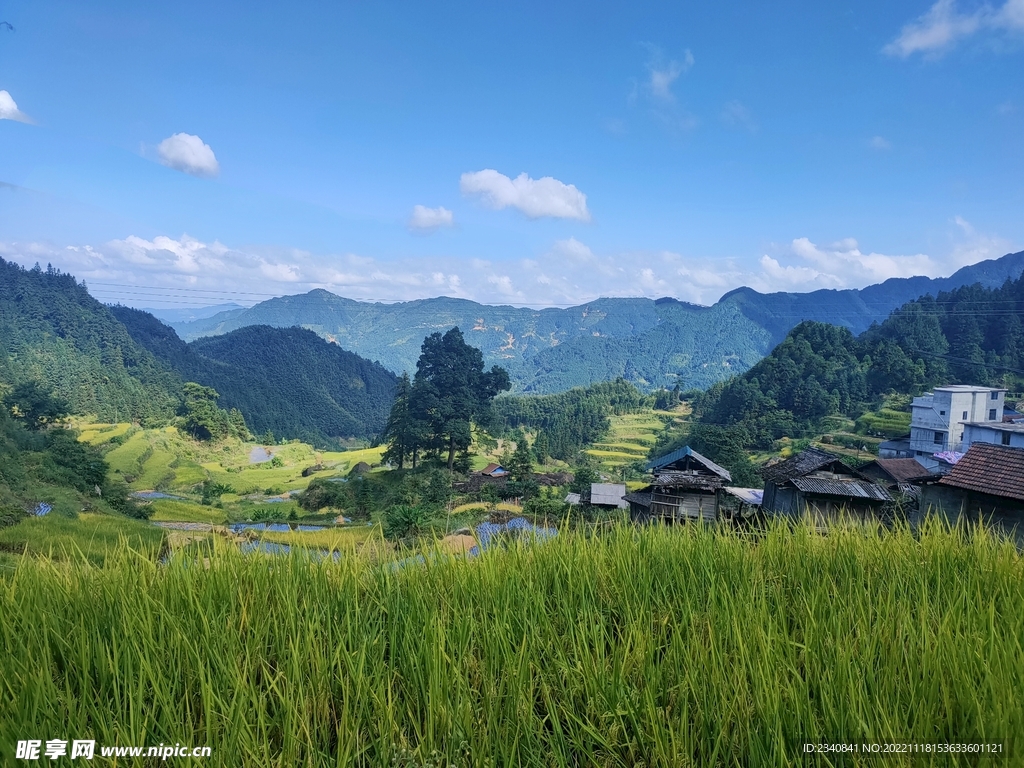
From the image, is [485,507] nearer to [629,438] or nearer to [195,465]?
[629,438]

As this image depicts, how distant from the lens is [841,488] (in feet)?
35.4

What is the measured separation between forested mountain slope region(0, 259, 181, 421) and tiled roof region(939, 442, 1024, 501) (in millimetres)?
48563

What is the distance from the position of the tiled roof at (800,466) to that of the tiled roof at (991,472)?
4537mm

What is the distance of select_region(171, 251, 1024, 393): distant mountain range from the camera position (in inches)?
4031

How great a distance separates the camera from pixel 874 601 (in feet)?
6.46

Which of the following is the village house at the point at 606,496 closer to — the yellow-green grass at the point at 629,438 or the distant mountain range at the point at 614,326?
the yellow-green grass at the point at 629,438

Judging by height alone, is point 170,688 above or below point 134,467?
above

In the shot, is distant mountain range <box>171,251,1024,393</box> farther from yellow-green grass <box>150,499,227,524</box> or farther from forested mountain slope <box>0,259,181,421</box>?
yellow-green grass <box>150,499,227,524</box>

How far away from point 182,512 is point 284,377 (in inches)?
1921

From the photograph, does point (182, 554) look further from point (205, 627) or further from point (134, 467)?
point (134, 467)

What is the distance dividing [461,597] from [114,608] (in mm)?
1032

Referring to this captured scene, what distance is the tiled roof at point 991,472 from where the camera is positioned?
22.2ft

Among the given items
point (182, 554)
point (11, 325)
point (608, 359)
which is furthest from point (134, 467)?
point (608, 359)

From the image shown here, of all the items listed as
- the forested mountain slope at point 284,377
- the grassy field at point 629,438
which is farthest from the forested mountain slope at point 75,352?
the grassy field at point 629,438
